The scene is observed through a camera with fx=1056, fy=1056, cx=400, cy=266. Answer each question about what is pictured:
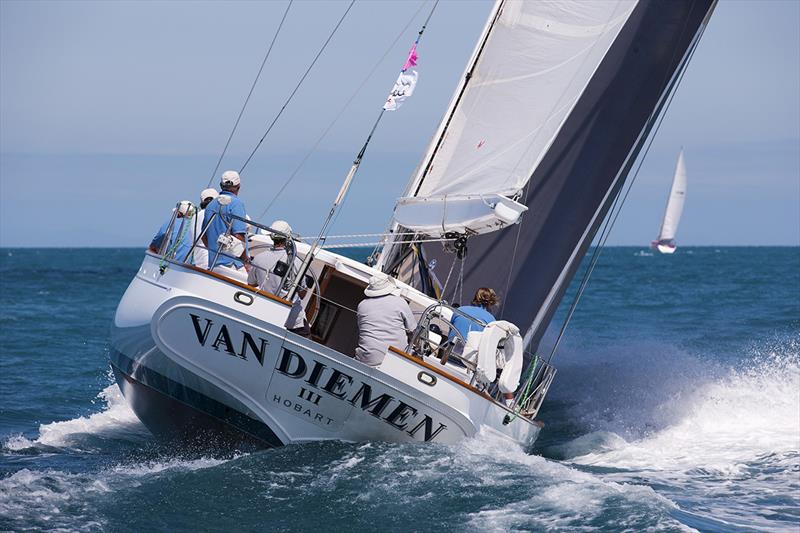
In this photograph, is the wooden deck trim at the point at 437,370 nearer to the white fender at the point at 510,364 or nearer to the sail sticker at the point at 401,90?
the white fender at the point at 510,364

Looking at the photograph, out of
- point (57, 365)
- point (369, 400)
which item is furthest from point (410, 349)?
point (57, 365)

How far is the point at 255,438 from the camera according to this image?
7980mm

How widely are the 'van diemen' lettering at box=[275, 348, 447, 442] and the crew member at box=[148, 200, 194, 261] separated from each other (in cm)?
149

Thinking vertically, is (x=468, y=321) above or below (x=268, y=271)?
above

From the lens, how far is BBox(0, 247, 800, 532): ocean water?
655cm

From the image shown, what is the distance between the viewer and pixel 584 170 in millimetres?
11273

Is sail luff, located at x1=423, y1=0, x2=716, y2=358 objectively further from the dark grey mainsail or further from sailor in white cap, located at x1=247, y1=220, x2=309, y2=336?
sailor in white cap, located at x1=247, y1=220, x2=309, y2=336

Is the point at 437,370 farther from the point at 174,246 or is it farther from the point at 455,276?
the point at 455,276

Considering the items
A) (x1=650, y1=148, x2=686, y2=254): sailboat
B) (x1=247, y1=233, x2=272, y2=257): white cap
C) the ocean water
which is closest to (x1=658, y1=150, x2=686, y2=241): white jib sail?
(x1=650, y1=148, x2=686, y2=254): sailboat

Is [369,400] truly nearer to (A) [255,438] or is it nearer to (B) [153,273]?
(A) [255,438]

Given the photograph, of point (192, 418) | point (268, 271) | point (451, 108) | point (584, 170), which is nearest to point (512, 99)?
point (451, 108)

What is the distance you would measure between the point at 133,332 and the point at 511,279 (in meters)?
4.25

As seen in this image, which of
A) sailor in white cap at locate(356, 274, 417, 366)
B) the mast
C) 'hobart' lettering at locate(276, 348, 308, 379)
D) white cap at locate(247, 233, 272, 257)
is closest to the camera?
'hobart' lettering at locate(276, 348, 308, 379)

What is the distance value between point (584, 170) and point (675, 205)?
51.3 metres
